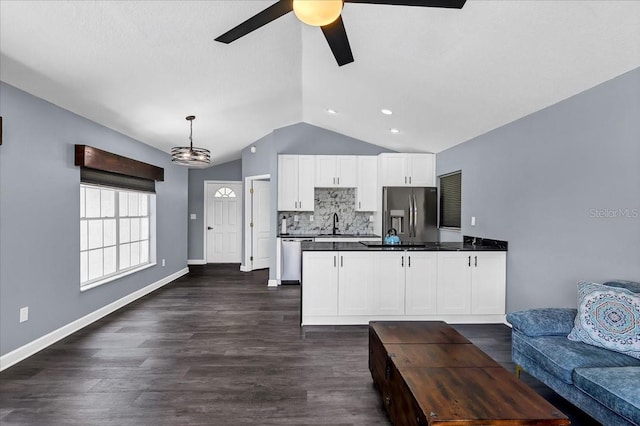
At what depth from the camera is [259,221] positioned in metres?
7.53

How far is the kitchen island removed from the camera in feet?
13.1

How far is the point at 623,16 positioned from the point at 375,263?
9.39 feet

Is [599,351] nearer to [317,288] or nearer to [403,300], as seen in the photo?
[403,300]

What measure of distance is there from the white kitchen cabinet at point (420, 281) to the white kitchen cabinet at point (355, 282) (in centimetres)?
43

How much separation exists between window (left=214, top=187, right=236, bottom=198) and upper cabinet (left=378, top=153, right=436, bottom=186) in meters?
4.14

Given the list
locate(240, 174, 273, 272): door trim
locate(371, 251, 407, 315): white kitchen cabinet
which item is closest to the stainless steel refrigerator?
locate(371, 251, 407, 315): white kitchen cabinet

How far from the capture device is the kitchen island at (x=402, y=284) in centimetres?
400

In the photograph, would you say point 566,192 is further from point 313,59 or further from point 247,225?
point 247,225

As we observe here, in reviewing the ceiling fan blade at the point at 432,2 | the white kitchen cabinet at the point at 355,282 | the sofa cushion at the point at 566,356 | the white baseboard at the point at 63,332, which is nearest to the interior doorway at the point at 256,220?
the white baseboard at the point at 63,332

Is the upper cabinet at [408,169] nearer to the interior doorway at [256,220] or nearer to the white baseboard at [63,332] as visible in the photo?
the interior doorway at [256,220]

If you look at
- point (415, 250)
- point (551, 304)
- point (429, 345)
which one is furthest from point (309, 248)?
point (551, 304)

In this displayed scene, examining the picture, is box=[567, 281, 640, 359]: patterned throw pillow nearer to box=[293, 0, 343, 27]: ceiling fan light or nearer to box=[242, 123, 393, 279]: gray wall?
box=[293, 0, 343, 27]: ceiling fan light

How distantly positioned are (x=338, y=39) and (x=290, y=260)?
4555mm

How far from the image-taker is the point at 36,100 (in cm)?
318
